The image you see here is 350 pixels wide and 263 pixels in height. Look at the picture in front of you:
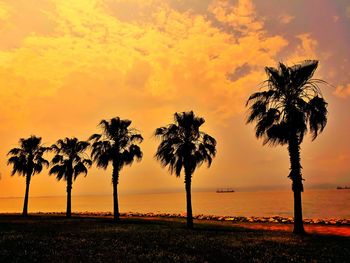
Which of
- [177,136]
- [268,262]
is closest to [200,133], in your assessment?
[177,136]

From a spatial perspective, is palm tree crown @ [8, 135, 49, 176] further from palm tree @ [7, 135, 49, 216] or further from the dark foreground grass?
the dark foreground grass

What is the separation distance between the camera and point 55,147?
57.2 meters

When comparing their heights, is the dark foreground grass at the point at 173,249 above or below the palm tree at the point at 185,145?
below

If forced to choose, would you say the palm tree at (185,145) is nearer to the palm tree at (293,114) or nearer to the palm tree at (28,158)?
the palm tree at (293,114)

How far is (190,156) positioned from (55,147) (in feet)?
95.9

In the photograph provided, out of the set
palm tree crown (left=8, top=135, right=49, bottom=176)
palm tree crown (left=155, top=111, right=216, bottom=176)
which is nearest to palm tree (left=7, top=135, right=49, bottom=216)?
palm tree crown (left=8, top=135, right=49, bottom=176)

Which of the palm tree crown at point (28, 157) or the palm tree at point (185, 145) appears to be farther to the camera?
the palm tree crown at point (28, 157)

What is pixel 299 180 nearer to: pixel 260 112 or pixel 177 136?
pixel 260 112

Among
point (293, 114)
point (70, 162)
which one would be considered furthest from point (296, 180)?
point (70, 162)

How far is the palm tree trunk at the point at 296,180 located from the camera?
94.2 ft

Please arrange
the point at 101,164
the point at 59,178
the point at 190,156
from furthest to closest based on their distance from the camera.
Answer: the point at 59,178 → the point at 101,164 → the point at 190,156

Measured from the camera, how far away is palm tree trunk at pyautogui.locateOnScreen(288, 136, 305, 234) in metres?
28.7

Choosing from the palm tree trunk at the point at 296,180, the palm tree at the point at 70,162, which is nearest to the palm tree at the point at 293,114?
the palm tree trunk at the point at 296,180

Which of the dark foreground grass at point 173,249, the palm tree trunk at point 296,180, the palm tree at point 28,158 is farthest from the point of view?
the palm tree at point 28,158
